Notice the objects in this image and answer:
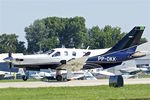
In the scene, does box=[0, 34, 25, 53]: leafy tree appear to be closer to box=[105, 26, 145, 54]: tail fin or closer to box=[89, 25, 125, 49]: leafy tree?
box=[89, 25, 125, 49]: leafy tree

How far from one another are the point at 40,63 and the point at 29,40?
335ft

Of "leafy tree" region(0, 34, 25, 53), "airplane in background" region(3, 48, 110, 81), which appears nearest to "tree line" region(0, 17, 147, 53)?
"leafy tree" region(0, 34, 25, 53)

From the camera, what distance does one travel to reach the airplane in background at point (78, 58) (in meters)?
47.4

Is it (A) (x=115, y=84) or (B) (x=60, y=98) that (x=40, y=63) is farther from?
(B) (x=60, y=98)

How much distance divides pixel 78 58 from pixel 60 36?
101 meters

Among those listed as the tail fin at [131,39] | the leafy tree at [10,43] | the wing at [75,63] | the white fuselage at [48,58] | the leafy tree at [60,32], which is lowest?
the wing at [75,63]

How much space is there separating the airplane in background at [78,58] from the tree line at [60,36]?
86431mm

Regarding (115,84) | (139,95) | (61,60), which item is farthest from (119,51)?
(139,95)

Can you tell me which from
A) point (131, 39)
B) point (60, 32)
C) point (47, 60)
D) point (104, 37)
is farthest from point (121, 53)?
point (60, 32)

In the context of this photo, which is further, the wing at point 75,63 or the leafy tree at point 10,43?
the leafy tree at point 10,43

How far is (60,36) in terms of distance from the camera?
148m

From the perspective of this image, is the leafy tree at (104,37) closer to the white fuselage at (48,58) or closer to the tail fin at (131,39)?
the tail fin at (131,39)

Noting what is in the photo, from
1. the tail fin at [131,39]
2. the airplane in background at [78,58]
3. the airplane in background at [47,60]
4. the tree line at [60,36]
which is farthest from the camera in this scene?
the tree line at [60,36]

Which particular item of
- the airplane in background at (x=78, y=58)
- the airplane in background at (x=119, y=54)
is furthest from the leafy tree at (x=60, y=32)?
the airplane in background at (x=78, y=58)
